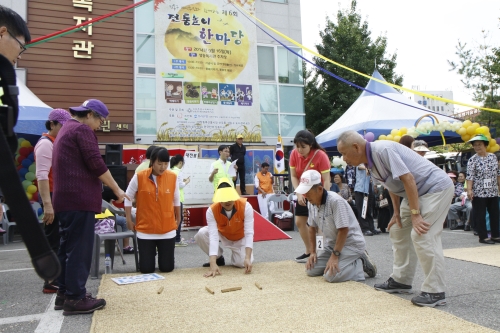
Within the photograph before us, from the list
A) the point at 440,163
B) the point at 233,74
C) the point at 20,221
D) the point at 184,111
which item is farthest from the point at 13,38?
the point at 440,163

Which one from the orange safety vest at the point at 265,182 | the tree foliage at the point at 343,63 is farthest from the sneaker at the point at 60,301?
the tree foliage at the point at 343,63

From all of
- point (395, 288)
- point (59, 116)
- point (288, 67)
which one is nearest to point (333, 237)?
point (395, 288)

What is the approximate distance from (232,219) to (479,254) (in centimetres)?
322

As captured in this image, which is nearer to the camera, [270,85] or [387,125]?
[387,125]

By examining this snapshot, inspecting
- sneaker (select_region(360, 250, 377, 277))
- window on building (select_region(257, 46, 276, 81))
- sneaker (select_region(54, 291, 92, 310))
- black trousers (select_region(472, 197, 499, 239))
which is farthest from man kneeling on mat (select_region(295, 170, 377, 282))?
window on building (select_region(257, 46, 276, 81))

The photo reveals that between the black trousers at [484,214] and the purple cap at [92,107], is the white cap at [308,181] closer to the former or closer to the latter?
the purple cap at [92,107]

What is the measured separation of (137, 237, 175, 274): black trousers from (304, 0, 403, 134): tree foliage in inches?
718

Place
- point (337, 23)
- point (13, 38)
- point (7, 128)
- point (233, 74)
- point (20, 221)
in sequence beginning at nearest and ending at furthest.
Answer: point (20, 221) → point (7, 128) → point (13, 38) → point (233, 74) → point (337, 23)

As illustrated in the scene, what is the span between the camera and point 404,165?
289 cm

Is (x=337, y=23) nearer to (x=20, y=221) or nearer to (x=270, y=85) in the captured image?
(x=270, y=85)

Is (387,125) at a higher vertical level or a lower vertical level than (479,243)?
higher

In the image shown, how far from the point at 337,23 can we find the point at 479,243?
1917cm

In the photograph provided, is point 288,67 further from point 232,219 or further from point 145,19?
point 232,219

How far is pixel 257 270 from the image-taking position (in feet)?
14.5
